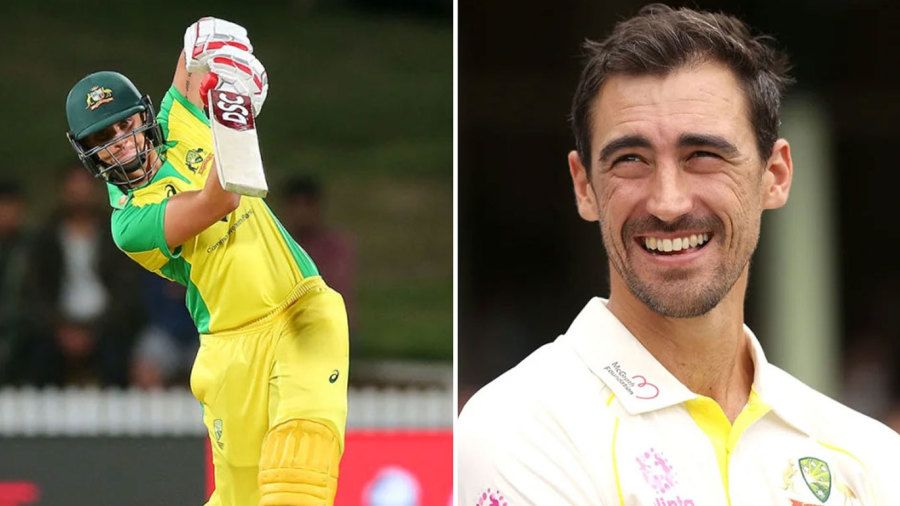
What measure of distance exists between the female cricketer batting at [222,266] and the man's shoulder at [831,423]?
1.75 ft

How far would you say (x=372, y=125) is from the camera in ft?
5.39

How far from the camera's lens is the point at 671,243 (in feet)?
4.36

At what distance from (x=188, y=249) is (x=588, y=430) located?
45 cm

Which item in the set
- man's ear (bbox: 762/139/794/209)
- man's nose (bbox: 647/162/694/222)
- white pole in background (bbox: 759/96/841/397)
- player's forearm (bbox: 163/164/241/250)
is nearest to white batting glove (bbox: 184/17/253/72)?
player's forearm (bbox: 163/164/241/250)

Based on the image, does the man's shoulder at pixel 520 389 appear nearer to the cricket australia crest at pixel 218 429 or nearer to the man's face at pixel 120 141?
the cricket australia crest at pixel 218 429

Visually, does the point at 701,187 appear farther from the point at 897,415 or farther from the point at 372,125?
the point at 897,415

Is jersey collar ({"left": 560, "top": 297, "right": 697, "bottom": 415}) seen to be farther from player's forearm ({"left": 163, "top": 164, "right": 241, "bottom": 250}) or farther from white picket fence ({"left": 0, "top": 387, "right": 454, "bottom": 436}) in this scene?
player's forearm ({"left": 163, "top": 164, "right": 241, "bottom": 250})

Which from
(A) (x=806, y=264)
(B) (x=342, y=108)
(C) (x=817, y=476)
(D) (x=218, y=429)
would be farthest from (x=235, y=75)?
(A) (x=806, y=264)

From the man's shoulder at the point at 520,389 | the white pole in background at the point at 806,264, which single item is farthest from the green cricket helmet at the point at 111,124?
the white pole in background at the point at 806,264

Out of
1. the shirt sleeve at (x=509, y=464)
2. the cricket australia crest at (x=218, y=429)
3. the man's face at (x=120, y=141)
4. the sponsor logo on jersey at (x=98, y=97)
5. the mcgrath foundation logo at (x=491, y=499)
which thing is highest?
the sponsor logo on jersey at (x=98, y=97)

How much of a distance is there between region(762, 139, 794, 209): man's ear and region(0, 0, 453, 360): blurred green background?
0.35 meters

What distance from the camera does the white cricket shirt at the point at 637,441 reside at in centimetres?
135

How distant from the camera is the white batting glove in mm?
1198

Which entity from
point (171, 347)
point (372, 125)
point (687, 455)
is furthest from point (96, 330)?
Answer: point (687, 455)
